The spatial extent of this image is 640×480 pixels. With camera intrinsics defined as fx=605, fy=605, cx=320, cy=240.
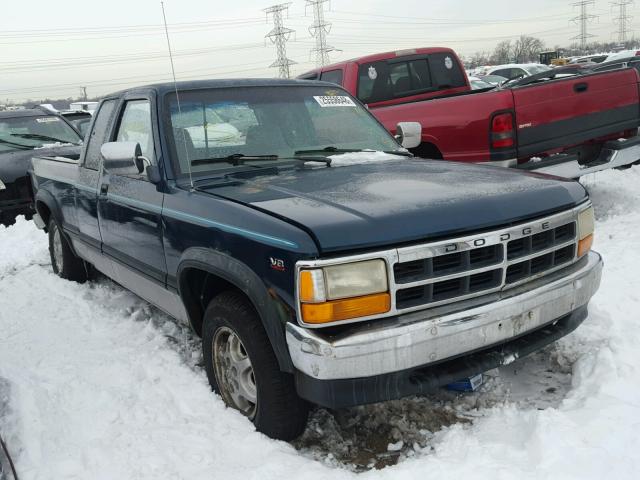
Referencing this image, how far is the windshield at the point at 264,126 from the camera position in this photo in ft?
11.7

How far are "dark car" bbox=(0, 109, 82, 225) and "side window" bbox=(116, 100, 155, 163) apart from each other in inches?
148

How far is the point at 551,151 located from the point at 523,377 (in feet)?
10.3

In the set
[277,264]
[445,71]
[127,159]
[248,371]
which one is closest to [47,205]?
[127,159]

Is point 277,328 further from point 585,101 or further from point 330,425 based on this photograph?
point 585,101

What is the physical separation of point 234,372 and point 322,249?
1.06 meters

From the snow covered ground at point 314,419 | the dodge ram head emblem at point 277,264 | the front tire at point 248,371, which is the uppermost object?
the dodge ram head emblem at point 277,264

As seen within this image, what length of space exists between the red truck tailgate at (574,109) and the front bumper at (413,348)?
Result: 3.28 meters

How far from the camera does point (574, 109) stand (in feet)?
19.5

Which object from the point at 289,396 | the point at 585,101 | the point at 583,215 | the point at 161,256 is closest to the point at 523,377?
the point at 583,215

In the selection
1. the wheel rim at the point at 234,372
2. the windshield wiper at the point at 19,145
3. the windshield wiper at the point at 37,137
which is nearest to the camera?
the wheel rim at the point at 234,372

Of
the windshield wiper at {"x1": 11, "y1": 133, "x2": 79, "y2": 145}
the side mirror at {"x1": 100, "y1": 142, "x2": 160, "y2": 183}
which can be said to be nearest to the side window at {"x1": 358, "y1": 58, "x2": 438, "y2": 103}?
the windshield wiper at {"x1": 11, "y1": 133, "x2": 79, "y2": 145}

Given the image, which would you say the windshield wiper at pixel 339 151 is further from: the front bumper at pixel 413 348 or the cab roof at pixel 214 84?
the front bumper at pixel 413 348

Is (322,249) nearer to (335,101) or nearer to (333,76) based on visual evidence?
(335,101)

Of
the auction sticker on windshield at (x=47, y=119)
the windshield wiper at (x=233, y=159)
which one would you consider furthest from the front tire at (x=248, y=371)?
the auction sticker on windshield at (x=47, y=119)
